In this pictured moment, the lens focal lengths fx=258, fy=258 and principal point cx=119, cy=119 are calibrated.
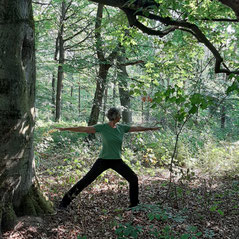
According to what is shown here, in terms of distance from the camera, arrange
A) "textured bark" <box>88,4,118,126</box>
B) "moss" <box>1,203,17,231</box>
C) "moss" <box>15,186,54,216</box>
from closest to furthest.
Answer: "moss" <box>1,203,17,231</box> → "moss" <box>15,186,54,216</box> → "textured bark" <box>88,4,118,126</box>

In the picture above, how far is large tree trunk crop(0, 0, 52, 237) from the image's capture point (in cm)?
341

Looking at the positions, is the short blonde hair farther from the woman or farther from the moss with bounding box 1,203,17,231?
the moss with bounding box 1,203,17,231

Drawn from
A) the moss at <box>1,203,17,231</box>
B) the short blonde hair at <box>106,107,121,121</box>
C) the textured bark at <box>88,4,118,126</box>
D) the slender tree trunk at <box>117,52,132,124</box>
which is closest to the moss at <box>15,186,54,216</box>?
the moss at <box>1,203,17,231</box>

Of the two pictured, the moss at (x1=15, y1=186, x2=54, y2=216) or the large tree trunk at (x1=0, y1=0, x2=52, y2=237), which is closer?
the large tree trunk at (x1=0, y1=0, x2=52, y2=237)

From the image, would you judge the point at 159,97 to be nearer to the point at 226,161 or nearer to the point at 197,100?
the point at 197,100

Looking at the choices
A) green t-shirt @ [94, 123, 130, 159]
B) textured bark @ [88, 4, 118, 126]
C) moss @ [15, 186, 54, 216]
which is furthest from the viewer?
textured bark @ [88, 4, 118, 126]

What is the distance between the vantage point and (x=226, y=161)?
26.7 feet

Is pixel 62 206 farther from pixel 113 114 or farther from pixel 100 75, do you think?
pixel 100 75

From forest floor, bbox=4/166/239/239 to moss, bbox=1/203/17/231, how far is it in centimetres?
9

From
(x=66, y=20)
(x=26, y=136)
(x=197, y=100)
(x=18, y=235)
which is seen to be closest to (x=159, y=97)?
(x=197, y=100)

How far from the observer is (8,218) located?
11.7 ft

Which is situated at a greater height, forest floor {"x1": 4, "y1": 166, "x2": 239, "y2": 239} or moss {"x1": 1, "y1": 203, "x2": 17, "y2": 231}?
moss {"x1": 1, "y1": 203, "x2": 17, "y2": 231}

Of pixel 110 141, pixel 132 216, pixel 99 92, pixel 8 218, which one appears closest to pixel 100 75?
pixel 99 92

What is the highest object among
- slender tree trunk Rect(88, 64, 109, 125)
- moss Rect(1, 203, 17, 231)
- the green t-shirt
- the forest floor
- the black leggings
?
slender tree trunk Rect(88, 64, 109, 125)
